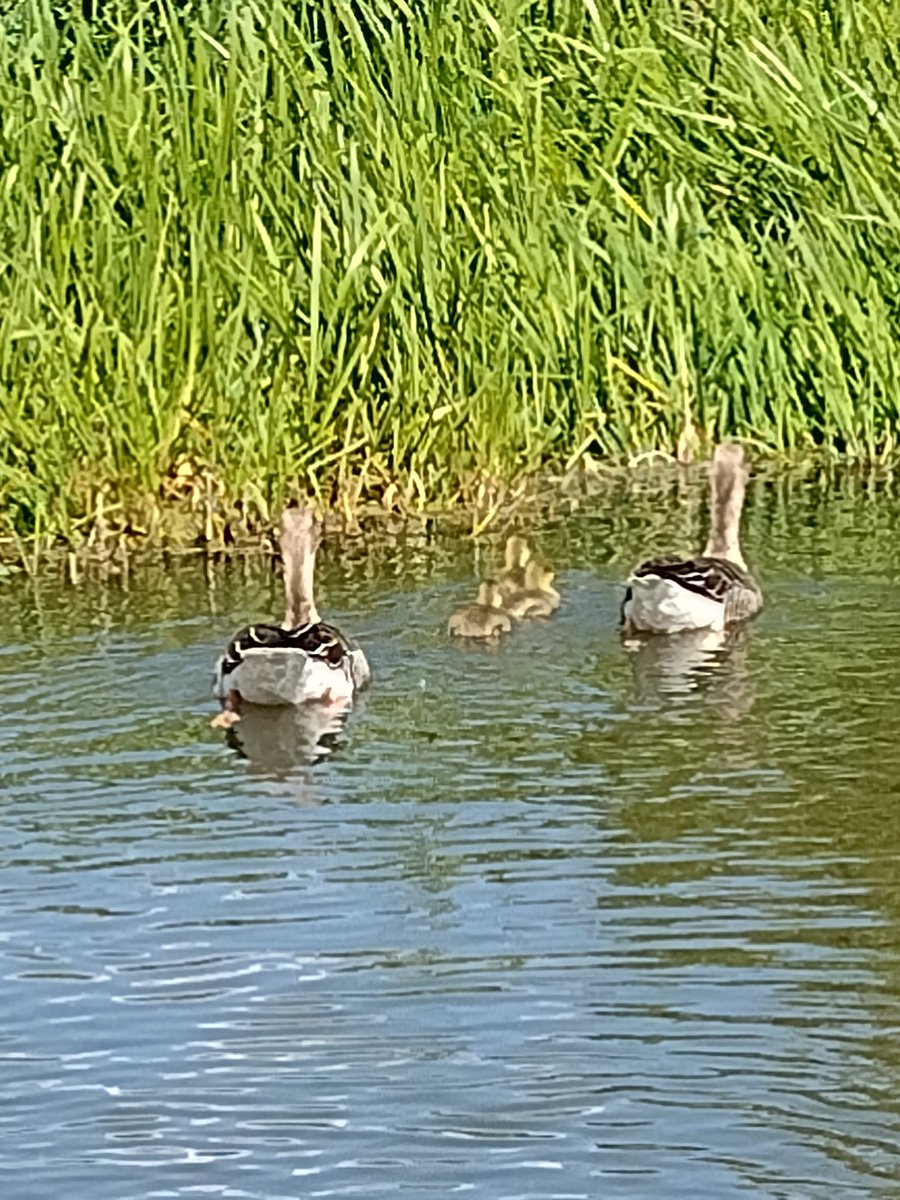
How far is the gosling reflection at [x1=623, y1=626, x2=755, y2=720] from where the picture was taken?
9477mm

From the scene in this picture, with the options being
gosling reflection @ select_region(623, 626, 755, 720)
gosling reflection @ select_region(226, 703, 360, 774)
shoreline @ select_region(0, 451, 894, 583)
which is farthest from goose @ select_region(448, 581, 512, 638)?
shoreline @ select_region(0, 451, 894, 583)

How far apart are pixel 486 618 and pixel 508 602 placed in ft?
0.48

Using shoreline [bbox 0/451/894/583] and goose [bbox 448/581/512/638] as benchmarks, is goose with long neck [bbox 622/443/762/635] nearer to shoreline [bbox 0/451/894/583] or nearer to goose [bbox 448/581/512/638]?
goose [bbox 448/581/512/638]

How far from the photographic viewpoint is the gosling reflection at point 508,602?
1002 cm

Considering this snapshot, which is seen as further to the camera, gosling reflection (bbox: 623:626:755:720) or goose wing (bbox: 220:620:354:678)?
gosling reflection (bbox: 623:626:755:720)

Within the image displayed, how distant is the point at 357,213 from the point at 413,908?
5451 millimetres

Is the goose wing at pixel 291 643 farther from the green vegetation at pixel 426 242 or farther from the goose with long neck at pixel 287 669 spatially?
the green vegetation at pixel 426 242

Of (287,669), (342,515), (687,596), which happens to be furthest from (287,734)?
(342,515)

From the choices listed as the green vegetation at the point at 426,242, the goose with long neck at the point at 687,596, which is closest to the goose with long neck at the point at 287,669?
the goose with long neck at the point at 687,596

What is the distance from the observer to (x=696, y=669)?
9977 mm

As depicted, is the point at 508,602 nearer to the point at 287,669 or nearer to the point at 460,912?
the point at 287,669

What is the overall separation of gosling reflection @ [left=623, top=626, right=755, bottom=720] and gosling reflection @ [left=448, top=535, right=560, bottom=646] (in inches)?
13.8

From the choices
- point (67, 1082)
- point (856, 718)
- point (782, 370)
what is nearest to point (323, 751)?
point (856, 718)

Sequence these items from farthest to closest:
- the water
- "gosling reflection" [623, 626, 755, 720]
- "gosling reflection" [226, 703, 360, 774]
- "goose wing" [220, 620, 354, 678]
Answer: "gosling reflection" [623, 626, 755, 720]
"goose wing" [220, 620, 354, 678]
"gosling reflection" [226, 703, 360, 774]
the water
